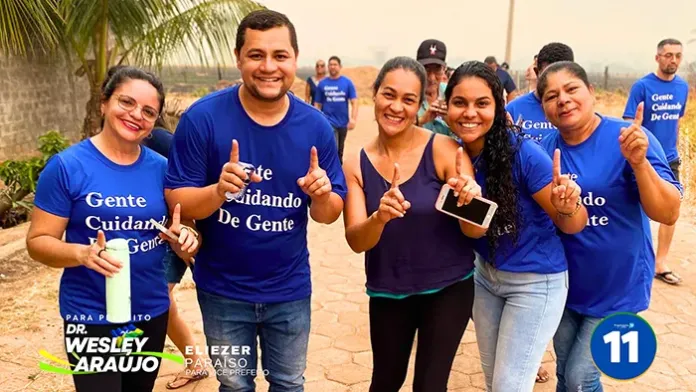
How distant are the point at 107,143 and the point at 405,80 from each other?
116cm

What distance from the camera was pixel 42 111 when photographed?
361 inches

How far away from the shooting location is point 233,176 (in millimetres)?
1938

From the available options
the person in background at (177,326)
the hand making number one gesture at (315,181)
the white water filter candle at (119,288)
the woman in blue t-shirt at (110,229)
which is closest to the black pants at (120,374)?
the woman in blue t-shirt at (110,229)

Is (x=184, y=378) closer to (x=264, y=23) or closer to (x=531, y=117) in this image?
(x=264, y=23)

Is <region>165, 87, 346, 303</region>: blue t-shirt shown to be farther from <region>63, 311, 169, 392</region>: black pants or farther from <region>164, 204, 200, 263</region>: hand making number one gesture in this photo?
<region>63, 311, 169, 392</region>: black pants

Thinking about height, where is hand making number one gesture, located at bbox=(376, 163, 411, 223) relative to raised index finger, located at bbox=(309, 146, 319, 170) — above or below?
below

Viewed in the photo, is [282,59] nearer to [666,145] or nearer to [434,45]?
[434,45]

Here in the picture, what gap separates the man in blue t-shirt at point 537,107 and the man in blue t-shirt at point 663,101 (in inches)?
80.5

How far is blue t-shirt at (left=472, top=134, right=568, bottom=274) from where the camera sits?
90.7 inches

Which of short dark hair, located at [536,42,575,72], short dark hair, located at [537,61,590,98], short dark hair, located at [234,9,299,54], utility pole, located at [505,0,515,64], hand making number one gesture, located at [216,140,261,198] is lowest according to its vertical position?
hand making number one gesture, located at [216,140,261,198]

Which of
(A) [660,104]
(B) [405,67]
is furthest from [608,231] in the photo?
(A) [660,104]

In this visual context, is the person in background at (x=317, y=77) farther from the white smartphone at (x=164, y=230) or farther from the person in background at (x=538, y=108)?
the white smartphone at (x=164, y=230)

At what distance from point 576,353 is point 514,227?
630 mm

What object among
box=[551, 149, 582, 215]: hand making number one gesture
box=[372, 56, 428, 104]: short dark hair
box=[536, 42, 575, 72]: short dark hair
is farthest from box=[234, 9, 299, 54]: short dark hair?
box=[536, 42, 575, 72]: short dark hair
